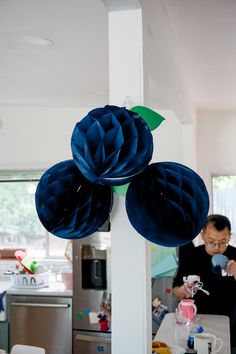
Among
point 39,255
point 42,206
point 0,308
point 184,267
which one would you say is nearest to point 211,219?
point 184,267

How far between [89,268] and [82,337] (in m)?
0.59

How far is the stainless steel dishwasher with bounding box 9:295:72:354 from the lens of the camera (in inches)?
150

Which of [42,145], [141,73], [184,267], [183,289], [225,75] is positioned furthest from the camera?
[42,145]

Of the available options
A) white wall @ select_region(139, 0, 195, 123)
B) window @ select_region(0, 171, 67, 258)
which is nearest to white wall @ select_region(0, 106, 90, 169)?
window @ select_region(0, 171, 67, 258)

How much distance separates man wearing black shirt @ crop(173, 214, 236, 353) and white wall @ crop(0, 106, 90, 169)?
7.64 ft

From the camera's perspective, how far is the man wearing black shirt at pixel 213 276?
262cm

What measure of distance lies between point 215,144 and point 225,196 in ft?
1.88

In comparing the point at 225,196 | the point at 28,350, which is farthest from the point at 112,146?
the point at 225,196

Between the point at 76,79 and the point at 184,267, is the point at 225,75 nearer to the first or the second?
the point at 76,79

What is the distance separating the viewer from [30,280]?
4047 millimetres

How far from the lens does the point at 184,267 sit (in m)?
2.74

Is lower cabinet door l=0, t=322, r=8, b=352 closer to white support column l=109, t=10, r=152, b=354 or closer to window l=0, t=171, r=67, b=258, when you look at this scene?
window l=0, t=171, r=67, b=258

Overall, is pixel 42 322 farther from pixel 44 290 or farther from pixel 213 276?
pixel 213 276

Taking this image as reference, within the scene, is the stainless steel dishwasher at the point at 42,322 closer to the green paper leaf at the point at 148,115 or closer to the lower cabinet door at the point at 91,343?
the lower cabinet door at the point at 91,343
